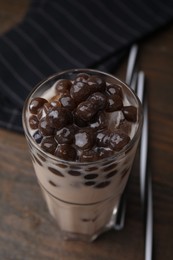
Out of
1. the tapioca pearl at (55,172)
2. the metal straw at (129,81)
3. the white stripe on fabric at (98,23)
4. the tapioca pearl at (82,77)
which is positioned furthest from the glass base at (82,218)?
the white stripe on fabric at (98,23)

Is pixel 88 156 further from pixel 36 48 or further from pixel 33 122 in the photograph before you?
pixel 36 48

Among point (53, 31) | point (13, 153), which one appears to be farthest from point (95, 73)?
point (53, 31)

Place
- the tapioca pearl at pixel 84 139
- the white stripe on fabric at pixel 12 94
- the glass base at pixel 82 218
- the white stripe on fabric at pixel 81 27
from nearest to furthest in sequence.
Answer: the tapioca pearl at pixel 84 139 < the glass base at pixel 82 218 < the white stripe on fabric at pixel 12 94 < the white stripe on fabric at pixel 81 27

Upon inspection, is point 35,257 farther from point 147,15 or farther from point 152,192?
point 147,15

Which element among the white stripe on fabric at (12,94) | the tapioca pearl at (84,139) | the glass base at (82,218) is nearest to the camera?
the tapioca pearl at (84,139)

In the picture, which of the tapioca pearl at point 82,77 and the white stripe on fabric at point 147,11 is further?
the white stripe on fabric at point 147,11

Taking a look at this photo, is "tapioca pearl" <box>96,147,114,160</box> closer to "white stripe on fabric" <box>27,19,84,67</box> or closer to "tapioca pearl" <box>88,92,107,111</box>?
"tapioca pearl" <box>88,92,107,111</box>

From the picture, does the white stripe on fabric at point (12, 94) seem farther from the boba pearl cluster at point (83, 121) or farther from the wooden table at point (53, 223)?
the boba pearl cluster at point (83, 121)

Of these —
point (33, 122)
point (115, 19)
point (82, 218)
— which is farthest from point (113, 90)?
point (115, 19)
